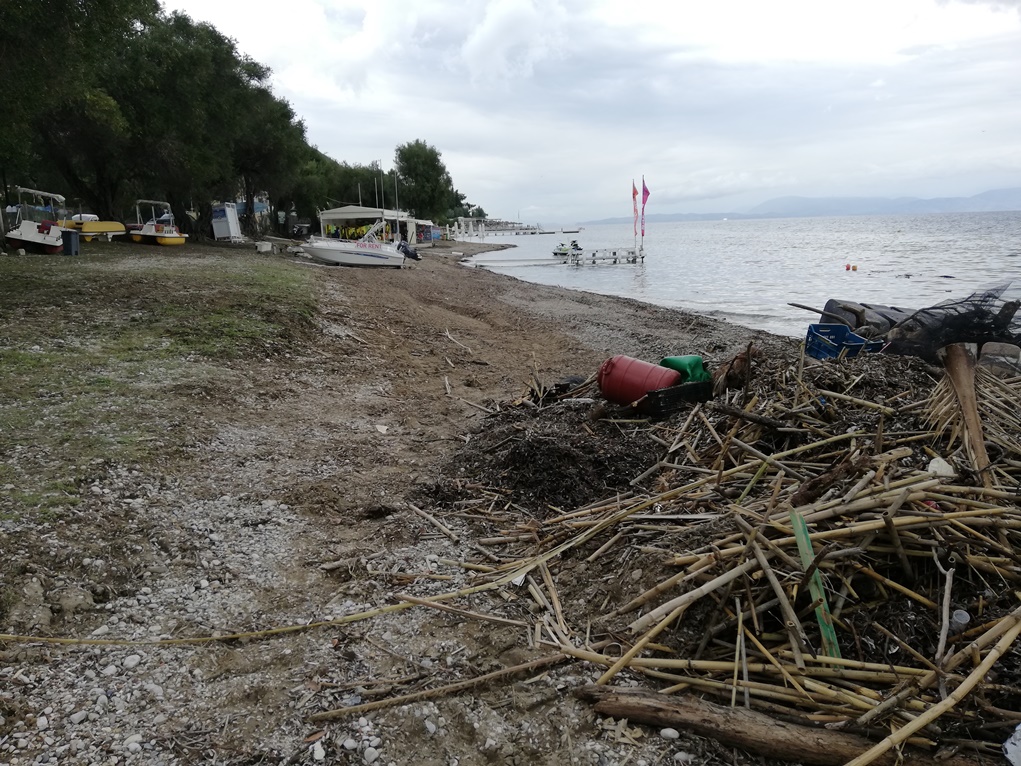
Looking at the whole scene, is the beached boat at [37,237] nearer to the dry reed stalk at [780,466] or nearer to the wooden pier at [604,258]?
the dry reed stalk at [780,466]

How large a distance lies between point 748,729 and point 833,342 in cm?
659

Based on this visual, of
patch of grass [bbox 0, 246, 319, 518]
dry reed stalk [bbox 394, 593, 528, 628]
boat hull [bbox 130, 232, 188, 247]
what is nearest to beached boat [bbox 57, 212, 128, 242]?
boat hull [bbox 130, 232, 188, 247]

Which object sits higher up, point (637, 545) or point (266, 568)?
point (637, 545)

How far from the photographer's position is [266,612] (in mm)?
4039

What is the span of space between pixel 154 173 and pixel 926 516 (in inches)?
1248

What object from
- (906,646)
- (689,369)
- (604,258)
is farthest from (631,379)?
(604,258)

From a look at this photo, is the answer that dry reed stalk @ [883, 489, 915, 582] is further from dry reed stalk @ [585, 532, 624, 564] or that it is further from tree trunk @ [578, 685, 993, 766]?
dry reed stalk @ [585, 532, 624, 564]

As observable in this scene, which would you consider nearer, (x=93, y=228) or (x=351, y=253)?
(x=93, y=228)

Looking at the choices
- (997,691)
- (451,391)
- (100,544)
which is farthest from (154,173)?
(997,691)

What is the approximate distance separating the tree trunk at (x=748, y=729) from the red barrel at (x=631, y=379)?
3845 millimetres

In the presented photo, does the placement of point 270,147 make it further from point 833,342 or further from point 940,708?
point 940,708

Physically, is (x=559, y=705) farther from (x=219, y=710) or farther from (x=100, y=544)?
(x=100, y=544)

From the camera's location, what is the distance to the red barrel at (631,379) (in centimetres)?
662

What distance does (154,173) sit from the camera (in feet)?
91.8
